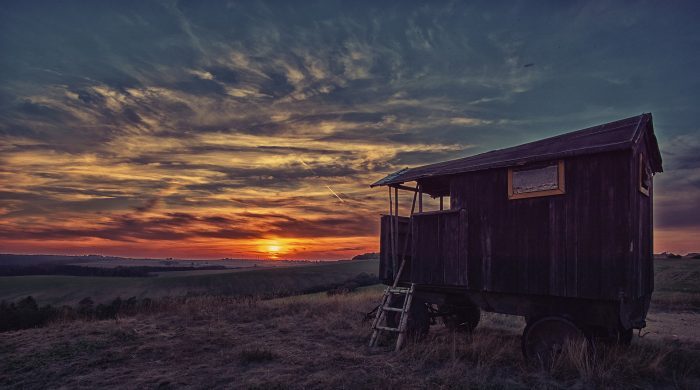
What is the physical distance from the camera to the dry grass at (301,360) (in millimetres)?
9297

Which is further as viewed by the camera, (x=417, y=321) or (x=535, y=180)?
(x=417, y=321)

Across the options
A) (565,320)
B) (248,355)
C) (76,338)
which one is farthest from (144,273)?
(565,320)

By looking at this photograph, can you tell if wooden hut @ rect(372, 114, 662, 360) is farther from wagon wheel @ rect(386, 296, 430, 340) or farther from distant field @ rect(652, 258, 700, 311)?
distant field @ rect(652, 258, 700, 311)

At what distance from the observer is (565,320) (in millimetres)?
10516

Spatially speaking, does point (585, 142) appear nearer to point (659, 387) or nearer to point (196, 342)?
point (659, 387)

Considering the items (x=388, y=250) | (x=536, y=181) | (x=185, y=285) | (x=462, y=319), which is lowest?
(x=185, y=285)

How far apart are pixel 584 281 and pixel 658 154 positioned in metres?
6.32

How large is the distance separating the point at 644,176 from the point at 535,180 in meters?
3.16

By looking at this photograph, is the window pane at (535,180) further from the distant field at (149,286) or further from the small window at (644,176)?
the distant field at (149,286)

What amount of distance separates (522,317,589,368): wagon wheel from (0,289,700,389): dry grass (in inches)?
14.7

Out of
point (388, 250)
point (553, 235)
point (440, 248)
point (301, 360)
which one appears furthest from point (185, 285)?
point (553, 235)

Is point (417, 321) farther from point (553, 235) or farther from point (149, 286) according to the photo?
point (149, 286)

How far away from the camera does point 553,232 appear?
10922 millimetres

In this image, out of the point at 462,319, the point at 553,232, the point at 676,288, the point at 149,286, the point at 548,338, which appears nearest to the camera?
the point at 548,338
